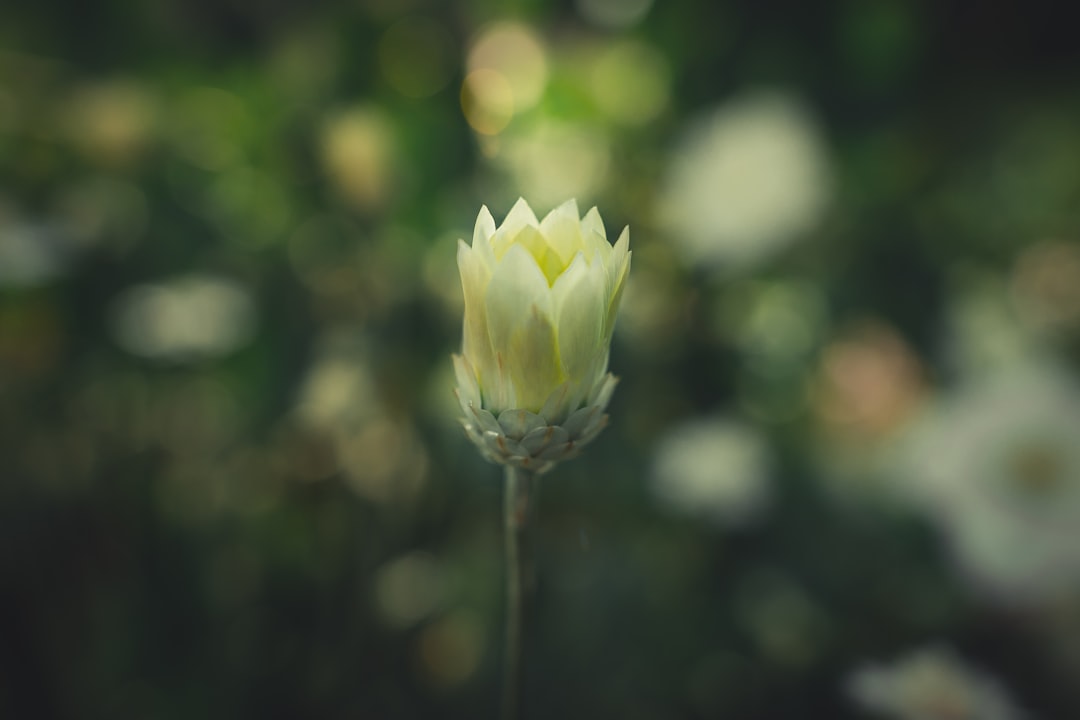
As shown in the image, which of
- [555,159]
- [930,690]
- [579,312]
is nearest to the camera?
[579,312]

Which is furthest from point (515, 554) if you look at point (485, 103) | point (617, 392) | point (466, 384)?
point (485, 103)

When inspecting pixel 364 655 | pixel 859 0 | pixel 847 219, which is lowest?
pixel 364 655

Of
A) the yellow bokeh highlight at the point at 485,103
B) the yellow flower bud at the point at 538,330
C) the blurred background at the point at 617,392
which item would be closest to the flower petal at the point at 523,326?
the yellow flower bud at the point at 538,330

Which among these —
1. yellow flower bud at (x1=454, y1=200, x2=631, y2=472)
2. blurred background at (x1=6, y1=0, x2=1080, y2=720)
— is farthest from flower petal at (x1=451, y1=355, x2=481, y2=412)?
blurred background at (x1=6, y1=0, x2=1080, y2=720)

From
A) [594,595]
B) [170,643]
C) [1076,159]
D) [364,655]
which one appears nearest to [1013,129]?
[1076,159]

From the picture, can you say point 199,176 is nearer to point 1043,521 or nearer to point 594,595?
point 594,595

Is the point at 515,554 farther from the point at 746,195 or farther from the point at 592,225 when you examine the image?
the point at 746,195

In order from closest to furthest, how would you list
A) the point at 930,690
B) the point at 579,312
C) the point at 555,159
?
the point at 579,312 → the point at 930,690 → the point at 555,159

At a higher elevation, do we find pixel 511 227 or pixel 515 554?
pixel 511 227
